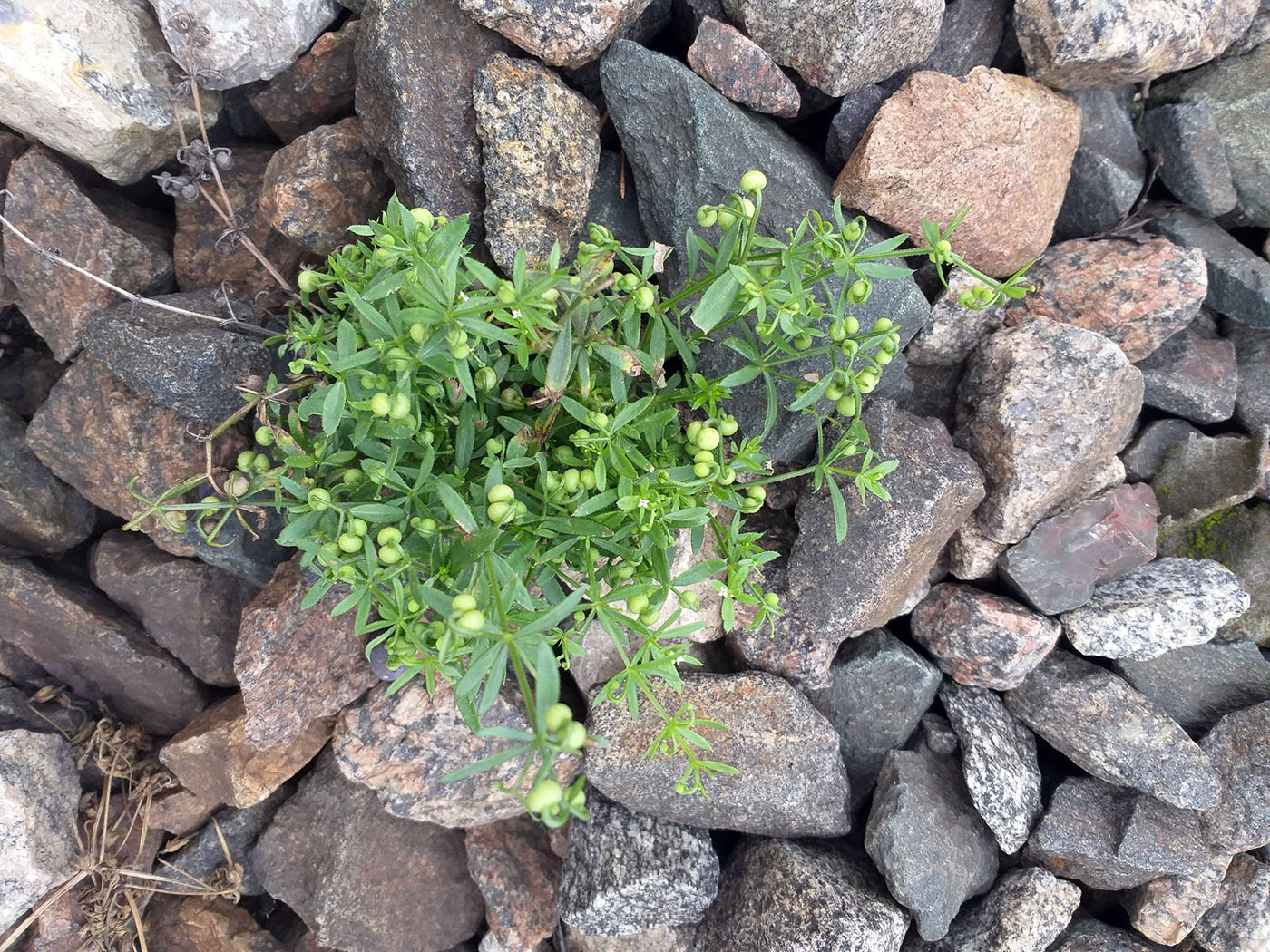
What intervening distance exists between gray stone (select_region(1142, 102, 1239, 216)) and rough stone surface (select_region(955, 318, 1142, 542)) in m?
1.06

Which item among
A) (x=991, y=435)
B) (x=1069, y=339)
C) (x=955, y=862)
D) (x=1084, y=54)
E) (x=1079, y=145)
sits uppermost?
(x=1084, y=54)

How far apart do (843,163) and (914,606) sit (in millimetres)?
2190

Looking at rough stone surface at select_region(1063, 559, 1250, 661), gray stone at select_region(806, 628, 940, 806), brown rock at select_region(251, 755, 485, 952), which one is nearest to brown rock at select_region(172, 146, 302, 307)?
brown rock at select_region(251, 755, 485, 952)

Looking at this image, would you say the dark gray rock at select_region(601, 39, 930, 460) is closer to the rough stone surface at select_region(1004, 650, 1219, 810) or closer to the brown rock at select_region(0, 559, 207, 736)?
the rough stone surface at select_region(1004, 650, 1219, 810)

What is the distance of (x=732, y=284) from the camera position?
8.44 feet

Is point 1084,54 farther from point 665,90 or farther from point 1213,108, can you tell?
point 665,90

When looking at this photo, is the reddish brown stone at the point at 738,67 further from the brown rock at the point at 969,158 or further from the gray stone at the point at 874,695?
the gray stone at the point at 874,695

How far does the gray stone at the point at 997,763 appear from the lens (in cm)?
397

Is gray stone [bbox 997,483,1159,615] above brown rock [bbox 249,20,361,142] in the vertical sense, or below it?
below

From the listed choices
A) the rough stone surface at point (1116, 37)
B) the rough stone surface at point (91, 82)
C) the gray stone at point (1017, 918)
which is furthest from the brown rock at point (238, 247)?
the gray stone at point (1017, 918)

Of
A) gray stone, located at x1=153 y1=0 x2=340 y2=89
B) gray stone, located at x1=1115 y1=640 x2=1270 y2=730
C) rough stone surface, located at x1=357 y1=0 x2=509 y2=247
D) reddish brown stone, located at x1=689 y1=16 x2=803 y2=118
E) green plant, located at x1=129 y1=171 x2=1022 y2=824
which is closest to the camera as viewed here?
green plant, located at x1=129 y1=171 x2=1022 y2=824

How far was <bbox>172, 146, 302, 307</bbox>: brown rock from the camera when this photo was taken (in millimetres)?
3732

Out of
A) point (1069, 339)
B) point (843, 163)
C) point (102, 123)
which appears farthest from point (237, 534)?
point (1069, 339)

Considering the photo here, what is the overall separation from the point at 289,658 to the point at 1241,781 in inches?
179
